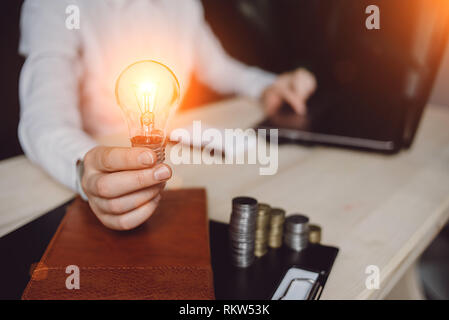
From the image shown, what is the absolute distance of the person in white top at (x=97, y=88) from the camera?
389mm

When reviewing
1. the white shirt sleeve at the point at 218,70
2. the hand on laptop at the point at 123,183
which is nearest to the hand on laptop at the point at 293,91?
the white shirt sleeve at the point at 218,70

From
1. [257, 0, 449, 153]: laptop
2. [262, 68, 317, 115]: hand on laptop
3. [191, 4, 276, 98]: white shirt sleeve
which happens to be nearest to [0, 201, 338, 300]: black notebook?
[257, 0, 449, 153]: laptop

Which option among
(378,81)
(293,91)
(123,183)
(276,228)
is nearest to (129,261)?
(123,183)

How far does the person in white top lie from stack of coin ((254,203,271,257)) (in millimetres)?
156

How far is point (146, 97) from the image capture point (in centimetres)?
36

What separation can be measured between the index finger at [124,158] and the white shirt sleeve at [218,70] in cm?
109

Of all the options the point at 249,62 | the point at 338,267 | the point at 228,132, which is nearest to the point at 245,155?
the point at 228,132

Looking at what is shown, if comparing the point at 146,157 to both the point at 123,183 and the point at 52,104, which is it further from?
the point at 52,104

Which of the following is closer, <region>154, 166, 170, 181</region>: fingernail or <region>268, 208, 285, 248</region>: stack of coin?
<region>154, 166, 170, 181</region>: fingernail

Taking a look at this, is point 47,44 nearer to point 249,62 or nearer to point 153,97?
point 153,97

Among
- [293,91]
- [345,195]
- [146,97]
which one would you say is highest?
[146,97]

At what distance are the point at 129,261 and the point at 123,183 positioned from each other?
10cm

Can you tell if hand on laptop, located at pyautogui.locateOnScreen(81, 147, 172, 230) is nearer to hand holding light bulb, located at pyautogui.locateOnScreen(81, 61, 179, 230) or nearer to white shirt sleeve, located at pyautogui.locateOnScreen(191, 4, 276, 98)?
hand holding light bulb, located at pyautogui.locateOnScreen(81, 61, 179, 230)

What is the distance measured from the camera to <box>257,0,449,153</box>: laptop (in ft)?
2.87
